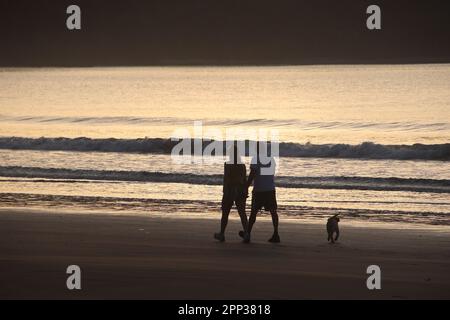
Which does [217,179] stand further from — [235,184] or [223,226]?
[235,184]

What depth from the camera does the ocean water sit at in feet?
72.6

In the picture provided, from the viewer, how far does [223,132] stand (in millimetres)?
56000

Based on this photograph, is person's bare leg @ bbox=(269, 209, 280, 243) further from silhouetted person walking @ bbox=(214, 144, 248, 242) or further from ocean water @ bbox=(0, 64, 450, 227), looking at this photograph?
ocean water @ bbox=(0, 64, 450, 227)

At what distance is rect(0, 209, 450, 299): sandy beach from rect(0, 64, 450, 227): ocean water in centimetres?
258

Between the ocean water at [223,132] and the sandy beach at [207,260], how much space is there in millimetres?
2585

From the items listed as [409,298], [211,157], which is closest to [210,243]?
[409,298]

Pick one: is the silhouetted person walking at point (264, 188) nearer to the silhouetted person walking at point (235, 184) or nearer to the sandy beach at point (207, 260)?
the silhouetted person walking at point (235, 184)

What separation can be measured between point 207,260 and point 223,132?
4239 cm

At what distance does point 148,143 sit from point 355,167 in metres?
11.8

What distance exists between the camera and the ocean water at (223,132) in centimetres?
2212

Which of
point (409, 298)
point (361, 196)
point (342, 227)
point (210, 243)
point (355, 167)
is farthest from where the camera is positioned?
point (355, 167)

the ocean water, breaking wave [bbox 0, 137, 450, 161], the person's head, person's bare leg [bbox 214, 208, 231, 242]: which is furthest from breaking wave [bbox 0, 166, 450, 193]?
the person's head

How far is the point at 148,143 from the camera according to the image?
41500 mm
